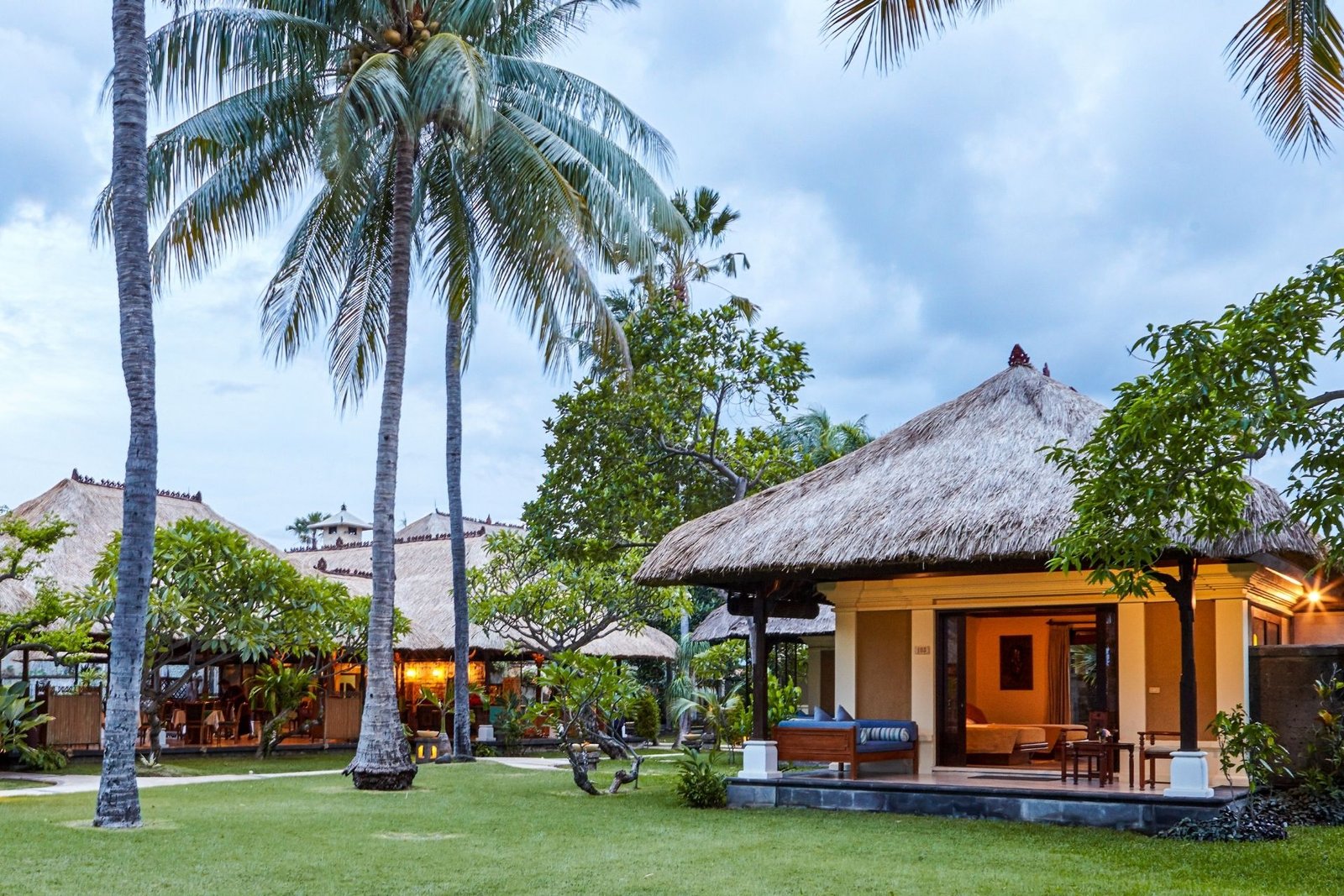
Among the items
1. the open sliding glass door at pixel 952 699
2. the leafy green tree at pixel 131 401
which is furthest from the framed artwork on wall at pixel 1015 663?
the leafy green tree at pixel 131 401

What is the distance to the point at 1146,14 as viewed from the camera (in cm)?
1036

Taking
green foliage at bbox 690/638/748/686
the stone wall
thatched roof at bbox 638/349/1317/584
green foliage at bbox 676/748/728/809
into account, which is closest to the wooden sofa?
green foliage at bbox 676/748/728/809

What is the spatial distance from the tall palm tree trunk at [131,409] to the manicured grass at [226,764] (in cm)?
557

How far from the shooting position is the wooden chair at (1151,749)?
11.0 m

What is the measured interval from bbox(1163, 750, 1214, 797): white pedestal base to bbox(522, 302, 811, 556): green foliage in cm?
829

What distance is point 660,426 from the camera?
682 inches

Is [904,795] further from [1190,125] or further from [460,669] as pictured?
[460,669]

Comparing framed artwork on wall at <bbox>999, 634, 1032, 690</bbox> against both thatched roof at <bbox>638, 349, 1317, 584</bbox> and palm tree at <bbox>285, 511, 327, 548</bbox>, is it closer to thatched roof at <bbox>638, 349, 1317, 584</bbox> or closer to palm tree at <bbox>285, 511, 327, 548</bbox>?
thatched roof at <bbox>638, 349, 1317, 584</bbox>

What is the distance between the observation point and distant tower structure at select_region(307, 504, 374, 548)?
38250mm

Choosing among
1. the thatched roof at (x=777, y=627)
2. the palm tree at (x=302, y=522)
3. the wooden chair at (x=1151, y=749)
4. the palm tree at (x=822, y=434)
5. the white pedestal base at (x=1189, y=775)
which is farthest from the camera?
the palm tree at (x=302, y=522)

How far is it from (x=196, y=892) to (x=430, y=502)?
3185 cm

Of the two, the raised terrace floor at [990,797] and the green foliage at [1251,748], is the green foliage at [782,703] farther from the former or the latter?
the green foliage at [1251,748]

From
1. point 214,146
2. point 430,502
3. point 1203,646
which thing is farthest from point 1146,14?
point 430,502

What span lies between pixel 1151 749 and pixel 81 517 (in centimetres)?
1635
